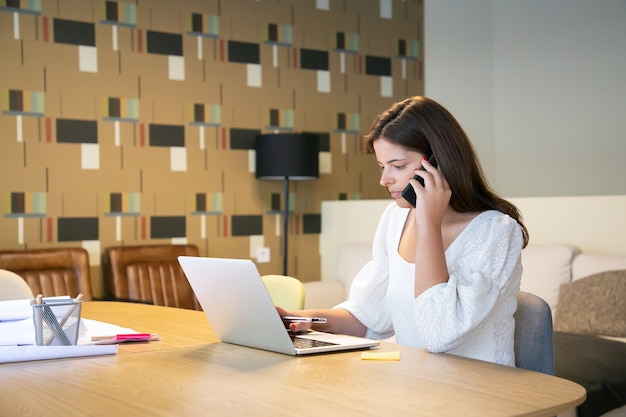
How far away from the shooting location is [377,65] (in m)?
5.91

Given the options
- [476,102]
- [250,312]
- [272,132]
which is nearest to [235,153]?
[272,132]

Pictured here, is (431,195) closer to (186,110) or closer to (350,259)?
(350,259)

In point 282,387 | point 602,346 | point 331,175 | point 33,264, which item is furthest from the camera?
point 331,175

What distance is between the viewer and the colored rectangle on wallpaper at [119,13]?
16.0ft

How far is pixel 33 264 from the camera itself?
14.8 ft

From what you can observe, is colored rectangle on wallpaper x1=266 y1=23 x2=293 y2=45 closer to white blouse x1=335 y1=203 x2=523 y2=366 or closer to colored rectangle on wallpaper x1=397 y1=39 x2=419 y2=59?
colored rectangle on wallpaper x1=397 y1=39 x2=419 y2=59

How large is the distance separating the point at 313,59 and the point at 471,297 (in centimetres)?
395

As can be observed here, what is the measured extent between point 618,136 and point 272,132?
2.24 meters

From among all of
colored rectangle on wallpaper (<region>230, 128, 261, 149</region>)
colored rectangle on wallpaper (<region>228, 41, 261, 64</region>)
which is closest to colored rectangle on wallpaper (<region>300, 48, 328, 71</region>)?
colored rectangle on wallpaper (<region>228, 41, 261, 64</region>)

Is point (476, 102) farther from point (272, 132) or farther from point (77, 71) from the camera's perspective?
point (77, 71)

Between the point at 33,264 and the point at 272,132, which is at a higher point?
the point at 272,132

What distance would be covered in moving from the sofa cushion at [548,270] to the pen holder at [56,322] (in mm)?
2762

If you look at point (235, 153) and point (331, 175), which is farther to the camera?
point (331, 175)

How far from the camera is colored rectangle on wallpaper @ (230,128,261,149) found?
532 centimetres
